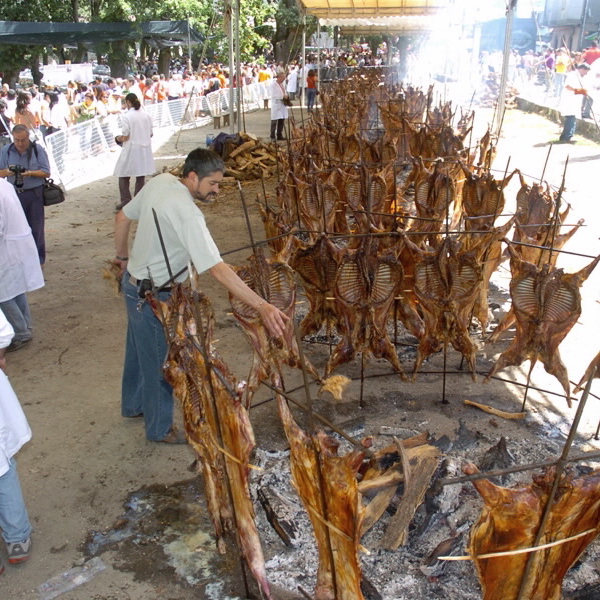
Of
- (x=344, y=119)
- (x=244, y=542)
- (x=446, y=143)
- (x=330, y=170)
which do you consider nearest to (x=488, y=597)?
(x=244, y=542)

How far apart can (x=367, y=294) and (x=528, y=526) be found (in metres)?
2.38

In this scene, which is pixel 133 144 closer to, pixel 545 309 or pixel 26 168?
pixel 26 168

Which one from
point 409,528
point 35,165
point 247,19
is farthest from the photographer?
point 247,19

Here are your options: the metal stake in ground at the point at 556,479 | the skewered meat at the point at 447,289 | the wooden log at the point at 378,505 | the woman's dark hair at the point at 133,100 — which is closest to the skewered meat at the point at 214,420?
the wooden log at the point at 378,505

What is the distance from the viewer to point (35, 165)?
302 inches

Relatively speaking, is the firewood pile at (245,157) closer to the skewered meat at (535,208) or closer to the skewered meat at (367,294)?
the skewered meat at (535,208)

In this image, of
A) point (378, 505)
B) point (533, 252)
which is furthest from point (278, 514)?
point (533, 252)

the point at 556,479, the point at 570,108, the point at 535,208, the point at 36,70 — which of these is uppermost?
the point at 556,479

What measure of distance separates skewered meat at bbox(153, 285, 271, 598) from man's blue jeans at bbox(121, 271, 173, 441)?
27.3 inches

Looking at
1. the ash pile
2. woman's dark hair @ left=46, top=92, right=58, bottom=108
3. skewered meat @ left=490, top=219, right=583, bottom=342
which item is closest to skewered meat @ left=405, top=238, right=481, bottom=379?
skewered meat @ left=490, top=219, right=583, bottom=342

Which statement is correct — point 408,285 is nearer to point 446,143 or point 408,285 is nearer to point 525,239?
point 525,239

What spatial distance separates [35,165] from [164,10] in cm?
2226

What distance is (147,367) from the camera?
465 centimetres

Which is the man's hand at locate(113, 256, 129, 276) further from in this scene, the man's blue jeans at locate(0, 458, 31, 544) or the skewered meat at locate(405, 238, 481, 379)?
the skewered meat at locate(405, 238, 481, 379)
